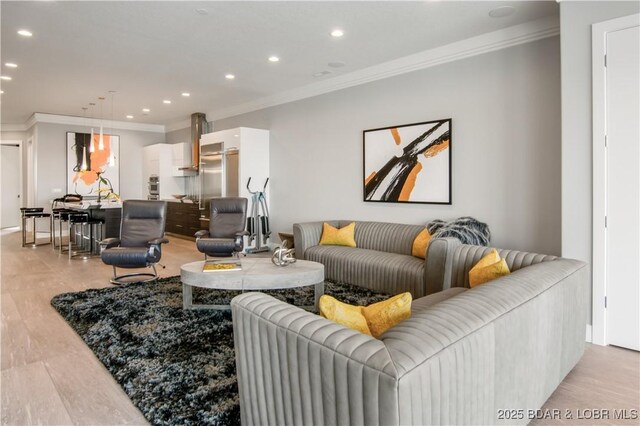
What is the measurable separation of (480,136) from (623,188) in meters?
1.68

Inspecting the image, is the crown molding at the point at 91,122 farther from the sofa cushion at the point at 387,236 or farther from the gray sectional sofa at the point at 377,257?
the sofa cushion at the point at 387,236

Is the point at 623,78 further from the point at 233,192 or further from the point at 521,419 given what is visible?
the point at 233,192

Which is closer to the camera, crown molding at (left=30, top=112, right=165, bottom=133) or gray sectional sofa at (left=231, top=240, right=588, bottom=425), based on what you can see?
gray sectional sofa at (left=231, top=240, right=588, bottom=425)

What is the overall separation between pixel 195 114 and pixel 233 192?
2521 mm

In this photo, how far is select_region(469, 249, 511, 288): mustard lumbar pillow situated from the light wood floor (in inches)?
29.4

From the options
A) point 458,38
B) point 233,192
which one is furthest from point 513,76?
point 233,192

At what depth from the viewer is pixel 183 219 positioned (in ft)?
29.0

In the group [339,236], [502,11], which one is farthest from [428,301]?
[502,11]

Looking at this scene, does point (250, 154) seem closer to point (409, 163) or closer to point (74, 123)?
point (409, 163)

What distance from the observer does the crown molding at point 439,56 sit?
3881mm

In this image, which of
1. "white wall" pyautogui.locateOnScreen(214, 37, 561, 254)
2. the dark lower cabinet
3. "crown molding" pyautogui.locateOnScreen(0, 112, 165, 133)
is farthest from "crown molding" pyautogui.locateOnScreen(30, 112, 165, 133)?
"white wall" pyautogui.locateOnScreen(214, 37, 561, 254)

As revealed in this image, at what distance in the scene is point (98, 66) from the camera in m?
5.35

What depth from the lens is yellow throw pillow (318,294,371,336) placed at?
5.09 ft

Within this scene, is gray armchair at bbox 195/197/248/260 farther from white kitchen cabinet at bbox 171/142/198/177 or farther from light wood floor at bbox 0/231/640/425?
white kitchen cabinet at bbox 171/142/198/177
